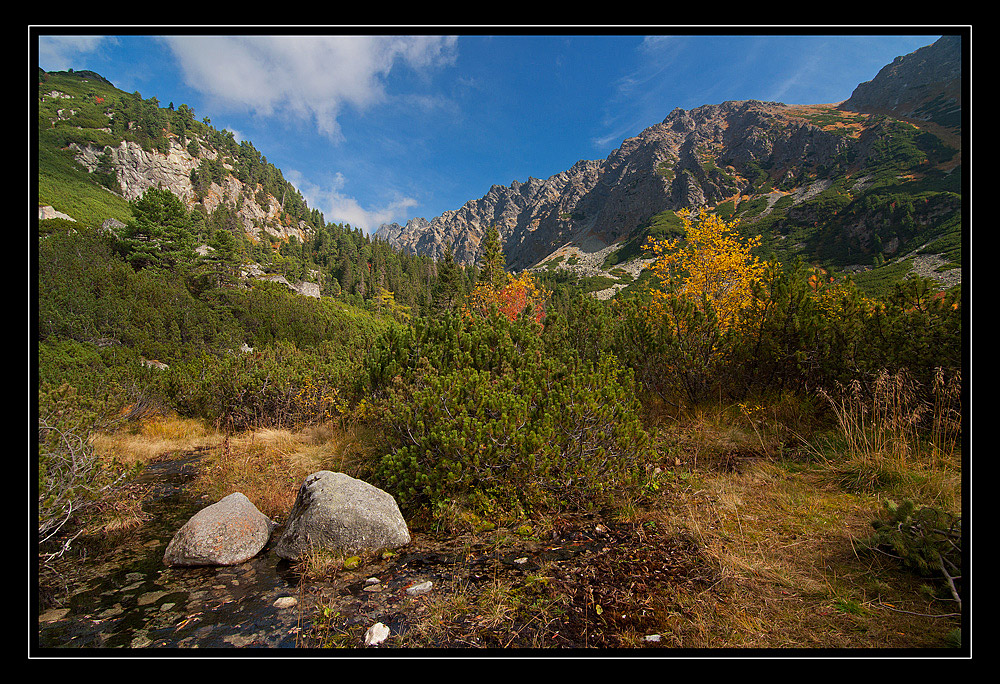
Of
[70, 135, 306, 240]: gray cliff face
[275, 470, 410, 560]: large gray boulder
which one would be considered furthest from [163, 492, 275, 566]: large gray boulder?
[70, 135, 306, 240]: gray cliff face

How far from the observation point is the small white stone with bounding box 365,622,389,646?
2546 millimetres

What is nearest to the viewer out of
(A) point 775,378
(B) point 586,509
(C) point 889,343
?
(B) point 586,509

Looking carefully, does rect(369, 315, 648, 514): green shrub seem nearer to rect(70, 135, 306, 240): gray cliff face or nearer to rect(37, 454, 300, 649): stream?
rect(37, 454, 300, 649): stream

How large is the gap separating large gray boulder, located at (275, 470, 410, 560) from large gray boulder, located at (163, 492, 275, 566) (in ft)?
1.10

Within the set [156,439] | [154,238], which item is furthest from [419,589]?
[154,238]

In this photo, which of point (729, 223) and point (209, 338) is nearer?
point (729, 223)

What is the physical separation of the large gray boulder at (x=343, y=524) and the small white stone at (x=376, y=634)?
138 cm

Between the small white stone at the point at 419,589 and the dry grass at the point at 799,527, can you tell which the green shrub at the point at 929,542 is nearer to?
the dry grass at the point at 799,527

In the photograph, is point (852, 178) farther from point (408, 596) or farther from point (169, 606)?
point (169, 606)

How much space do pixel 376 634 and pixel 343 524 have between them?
166cm

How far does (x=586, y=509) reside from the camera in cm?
448
